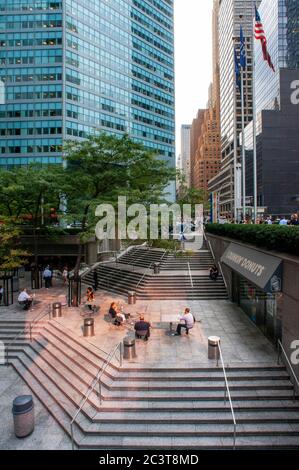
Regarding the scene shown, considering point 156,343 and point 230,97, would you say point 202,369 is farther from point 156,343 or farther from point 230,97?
point 230,97

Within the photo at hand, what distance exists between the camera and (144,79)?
272 ft

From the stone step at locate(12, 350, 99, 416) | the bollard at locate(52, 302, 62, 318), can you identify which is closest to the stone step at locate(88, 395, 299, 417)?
the stone step at locate(12, 350, 99, 416)

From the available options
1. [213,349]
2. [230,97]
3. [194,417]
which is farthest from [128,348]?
[230,97]

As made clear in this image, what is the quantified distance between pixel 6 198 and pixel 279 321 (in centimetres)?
2128

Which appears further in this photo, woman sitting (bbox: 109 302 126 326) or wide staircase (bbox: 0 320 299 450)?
woman sitting (bbox: 109 302 126 326)

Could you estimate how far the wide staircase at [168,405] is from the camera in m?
8.06

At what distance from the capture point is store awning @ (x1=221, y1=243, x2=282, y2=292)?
10227mm

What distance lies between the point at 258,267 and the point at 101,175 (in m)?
11.4

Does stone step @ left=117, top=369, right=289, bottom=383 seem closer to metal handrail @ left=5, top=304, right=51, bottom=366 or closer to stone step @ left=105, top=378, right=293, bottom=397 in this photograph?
stone step @ left=105, top=378, right=293, bottom=397

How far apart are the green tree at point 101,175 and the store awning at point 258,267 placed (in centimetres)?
714

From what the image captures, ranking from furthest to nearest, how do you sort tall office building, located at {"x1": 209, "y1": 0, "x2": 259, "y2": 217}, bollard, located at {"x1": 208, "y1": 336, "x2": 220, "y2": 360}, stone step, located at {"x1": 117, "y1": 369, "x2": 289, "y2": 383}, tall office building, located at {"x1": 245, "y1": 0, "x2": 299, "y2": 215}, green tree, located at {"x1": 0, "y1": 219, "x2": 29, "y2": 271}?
tall office building, located at {"x1": 209, "y1": 0, "x2": 259, "y2": 217}
tall office building, located at {"x1": 245, "y1": 0, "x2": 299, "y2": 215}
green tree, located at {"x1": 0, "y1": 219, "x2": 29, "y2": 271}
bollard, located at {"x1": 208, "y1": 336, "x2": 220, "y2": 360}
stone step, located at {"x1": 117, "y1": 369, "x2": 289, "y2": 383}

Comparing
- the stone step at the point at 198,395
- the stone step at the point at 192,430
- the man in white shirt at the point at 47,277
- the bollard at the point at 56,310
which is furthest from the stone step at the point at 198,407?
the man in white shirt at the point at 47,277

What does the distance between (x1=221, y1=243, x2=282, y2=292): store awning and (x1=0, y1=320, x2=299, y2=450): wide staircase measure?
2.91 m
